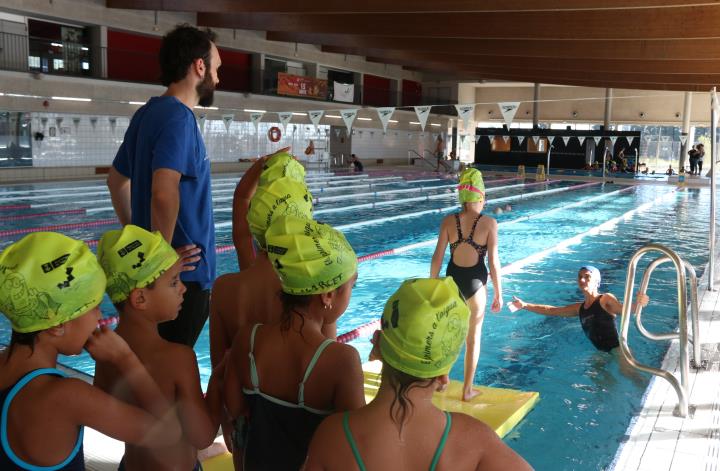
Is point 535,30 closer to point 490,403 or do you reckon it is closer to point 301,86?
point 490,403

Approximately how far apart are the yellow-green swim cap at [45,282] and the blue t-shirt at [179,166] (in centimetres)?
75

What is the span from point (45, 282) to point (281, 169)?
1.13 meters

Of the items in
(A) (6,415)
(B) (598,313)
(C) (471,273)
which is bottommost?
(B) (598,313)

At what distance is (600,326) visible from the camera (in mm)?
5531

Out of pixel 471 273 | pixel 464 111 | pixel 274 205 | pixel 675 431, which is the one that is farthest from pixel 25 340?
pixel 464 111

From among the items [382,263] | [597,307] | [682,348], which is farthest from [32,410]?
[382,263]

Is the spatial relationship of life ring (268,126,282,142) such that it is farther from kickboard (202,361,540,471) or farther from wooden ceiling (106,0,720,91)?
kickboard (202,361,540,471)

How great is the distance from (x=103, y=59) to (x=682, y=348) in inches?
844

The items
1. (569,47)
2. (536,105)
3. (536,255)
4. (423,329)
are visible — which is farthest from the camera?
(536,105)

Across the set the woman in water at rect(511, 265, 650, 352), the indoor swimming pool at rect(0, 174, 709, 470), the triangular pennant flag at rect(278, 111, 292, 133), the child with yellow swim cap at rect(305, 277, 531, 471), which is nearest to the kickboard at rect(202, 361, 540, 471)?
the indoor swimming pool at rect(0, 174, 709, 470)

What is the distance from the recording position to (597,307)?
Result: 18.1 ft

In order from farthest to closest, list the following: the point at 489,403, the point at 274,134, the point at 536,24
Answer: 1. the point at 274,134
2. the point at 536,24
3. the point at 489,403

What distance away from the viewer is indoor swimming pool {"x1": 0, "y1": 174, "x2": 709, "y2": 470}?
174 inches

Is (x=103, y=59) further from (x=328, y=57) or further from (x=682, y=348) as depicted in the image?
(x=682, y=348)
